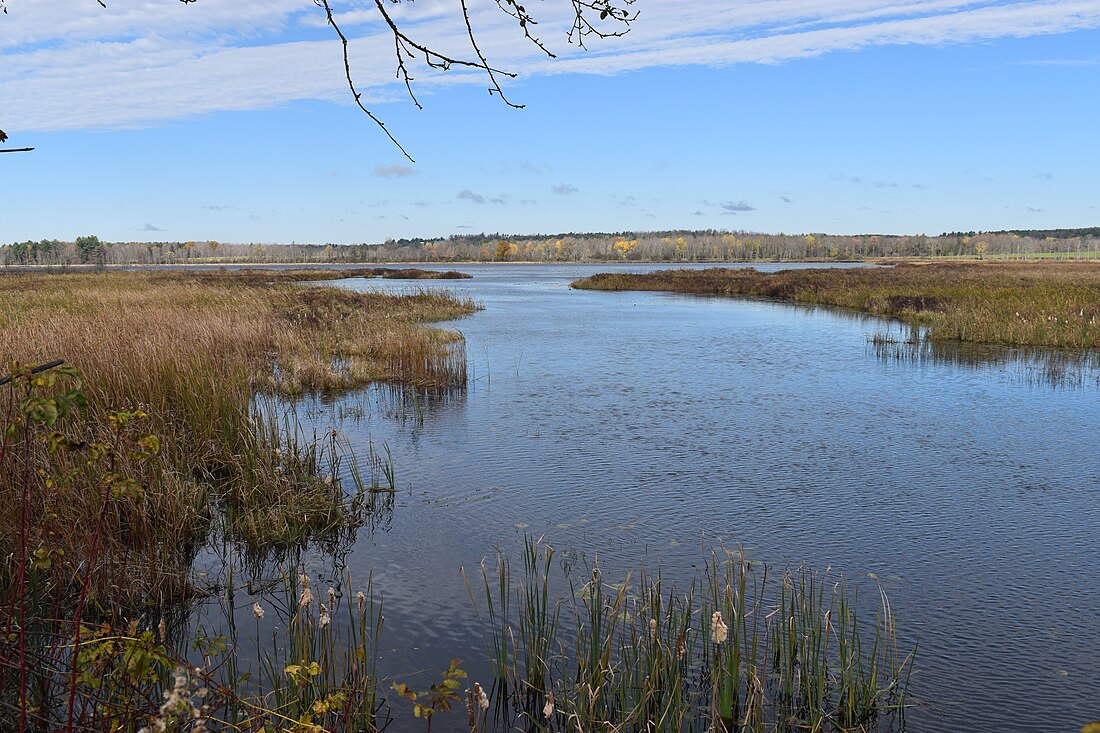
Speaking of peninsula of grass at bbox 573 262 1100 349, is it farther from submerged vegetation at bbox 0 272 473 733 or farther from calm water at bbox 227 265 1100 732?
submerged vegetation at bbox 0 272 473 733

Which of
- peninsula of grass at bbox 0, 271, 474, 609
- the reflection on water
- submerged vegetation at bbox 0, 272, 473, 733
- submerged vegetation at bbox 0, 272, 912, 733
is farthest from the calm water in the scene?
peninsula of grass at bbox 0, 271, 474, 609

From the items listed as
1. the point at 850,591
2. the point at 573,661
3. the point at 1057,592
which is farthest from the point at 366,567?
the point at 1057,592

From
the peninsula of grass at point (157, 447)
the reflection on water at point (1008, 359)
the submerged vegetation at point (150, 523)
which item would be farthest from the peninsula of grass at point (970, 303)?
the submerged vegetation at point (150, 523)

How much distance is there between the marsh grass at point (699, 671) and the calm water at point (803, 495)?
0.25 metres

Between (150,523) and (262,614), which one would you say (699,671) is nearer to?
(262,614)

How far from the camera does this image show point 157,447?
9.43 feet

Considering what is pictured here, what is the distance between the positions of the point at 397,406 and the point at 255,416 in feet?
14.1

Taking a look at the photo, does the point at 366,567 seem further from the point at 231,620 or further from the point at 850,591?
the point at 850,591

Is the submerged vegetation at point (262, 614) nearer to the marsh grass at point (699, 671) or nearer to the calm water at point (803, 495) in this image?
the marsh grass at point (699, 671)

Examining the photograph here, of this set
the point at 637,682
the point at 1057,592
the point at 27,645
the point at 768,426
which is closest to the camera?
the point at 27,645

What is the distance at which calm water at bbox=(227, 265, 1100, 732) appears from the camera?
5.39m

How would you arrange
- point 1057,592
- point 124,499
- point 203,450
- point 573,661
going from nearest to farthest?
point 573,661
point 1057,592
point 124,499
point 203,450

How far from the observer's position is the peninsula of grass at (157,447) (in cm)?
400

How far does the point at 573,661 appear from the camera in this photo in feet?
17.1
